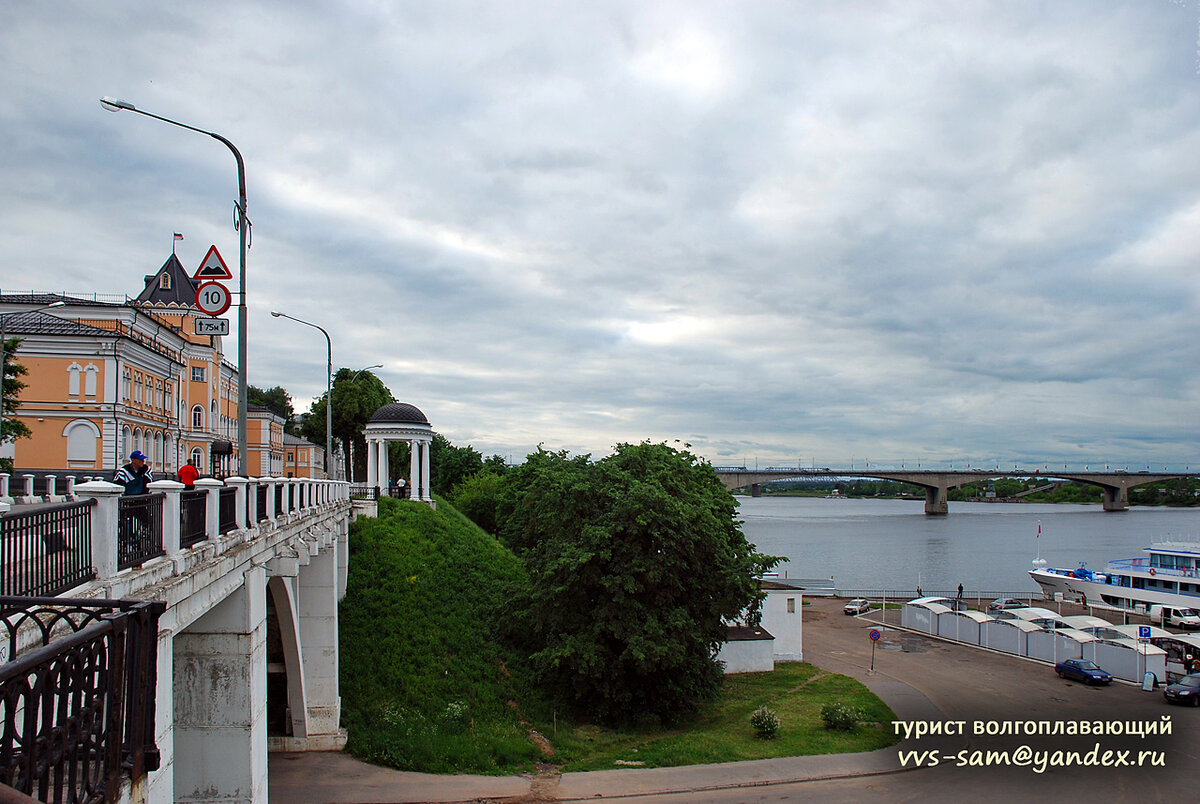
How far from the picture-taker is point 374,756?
22.5 meters

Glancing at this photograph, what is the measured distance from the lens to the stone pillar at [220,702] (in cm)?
1150

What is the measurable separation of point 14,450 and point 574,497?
87.1ft

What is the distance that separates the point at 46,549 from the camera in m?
6.58

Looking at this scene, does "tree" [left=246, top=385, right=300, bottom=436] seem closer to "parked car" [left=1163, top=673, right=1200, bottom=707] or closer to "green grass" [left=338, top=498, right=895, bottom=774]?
"green grass" [left=338, top=498, right=895, bottom=774]

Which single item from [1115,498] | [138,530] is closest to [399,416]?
[138,530]

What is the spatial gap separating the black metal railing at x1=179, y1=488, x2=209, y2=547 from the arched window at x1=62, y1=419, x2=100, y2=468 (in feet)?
104

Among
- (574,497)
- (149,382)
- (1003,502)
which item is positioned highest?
(149,382)

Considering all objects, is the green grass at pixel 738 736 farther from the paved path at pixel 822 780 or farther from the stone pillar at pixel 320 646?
the stone pillar at pixel 320 646

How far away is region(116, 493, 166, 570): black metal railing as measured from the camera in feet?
25.4

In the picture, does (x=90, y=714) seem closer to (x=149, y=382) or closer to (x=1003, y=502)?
(x=149, y=382)

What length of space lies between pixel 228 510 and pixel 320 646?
12.4m

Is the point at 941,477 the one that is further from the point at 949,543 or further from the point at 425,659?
the point at 425,659

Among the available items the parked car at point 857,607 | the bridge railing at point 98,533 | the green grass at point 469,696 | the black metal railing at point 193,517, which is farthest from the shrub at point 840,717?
the parked car at point 857,607

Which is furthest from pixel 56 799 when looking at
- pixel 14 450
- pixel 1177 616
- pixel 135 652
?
pixel 1177 616
